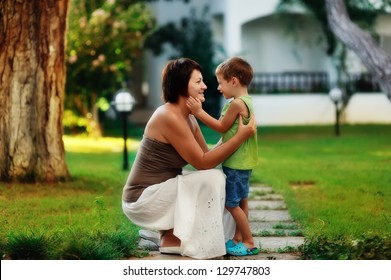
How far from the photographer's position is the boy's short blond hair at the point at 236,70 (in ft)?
18.7

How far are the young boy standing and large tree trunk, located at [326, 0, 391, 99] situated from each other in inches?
208

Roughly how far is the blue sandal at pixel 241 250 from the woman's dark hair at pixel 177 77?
3.48ft

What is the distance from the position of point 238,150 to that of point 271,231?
104cm

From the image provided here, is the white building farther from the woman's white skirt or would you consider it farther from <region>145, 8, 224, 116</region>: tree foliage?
the woman's white skirt

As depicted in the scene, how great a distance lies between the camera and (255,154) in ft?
19.0

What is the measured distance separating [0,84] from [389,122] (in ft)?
47.5

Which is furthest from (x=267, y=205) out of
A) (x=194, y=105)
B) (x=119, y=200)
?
(x=194, y=105)

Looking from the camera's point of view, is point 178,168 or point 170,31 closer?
point 178,168

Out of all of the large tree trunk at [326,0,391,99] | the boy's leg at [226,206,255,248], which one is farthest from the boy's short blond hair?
the large tree trunk at [326,0,391,99]

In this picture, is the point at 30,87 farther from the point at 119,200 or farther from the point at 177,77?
the point at 177,77

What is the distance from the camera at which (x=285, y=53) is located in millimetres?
22219
